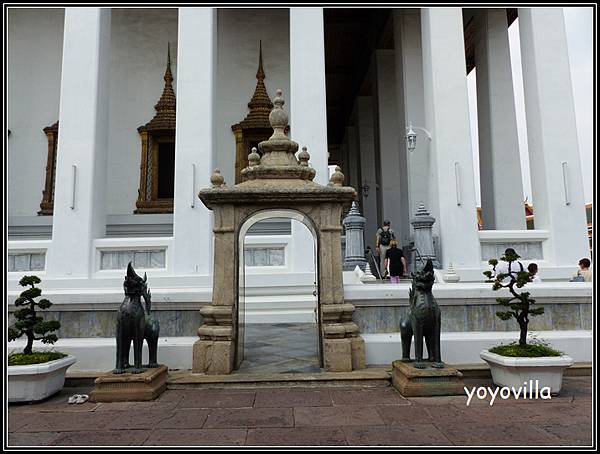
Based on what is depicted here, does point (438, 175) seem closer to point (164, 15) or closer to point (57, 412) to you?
point (57, 412)

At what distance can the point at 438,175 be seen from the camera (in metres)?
10.4

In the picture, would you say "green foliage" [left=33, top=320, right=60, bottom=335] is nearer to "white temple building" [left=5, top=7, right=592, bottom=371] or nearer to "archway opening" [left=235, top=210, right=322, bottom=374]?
"white temple building" [left=5, top=7, right=592, bottom=371]

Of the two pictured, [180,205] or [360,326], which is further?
A: [180,205]

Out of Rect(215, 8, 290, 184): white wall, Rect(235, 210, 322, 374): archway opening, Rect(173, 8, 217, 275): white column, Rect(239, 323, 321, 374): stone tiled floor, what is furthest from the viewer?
Rect(215, 8, 290, 184): white wall

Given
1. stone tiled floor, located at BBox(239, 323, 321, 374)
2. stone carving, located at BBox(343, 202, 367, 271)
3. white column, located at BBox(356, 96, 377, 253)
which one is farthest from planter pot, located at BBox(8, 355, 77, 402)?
white column, located at BBox(356, 96, 377, 253)

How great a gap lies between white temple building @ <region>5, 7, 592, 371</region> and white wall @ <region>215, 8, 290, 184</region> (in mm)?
46

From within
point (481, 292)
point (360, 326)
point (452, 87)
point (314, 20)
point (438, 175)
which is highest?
point (314, 20)

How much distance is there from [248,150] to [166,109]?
2853 mm

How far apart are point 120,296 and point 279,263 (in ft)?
13.5

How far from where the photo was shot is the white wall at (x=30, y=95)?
46.1 feet

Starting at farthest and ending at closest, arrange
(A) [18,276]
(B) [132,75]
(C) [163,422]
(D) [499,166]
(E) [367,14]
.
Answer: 1. (E) [367,14]
2. (B) [132,75]
3. (D) [499,166]
4. (A) [18,276]
5. (C) [163,422]

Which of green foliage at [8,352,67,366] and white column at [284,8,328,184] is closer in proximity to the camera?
green foliage at [8,352,67,366]

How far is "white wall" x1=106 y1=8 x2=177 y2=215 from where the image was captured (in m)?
14.1

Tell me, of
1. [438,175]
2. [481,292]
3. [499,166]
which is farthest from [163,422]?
[499,166]
